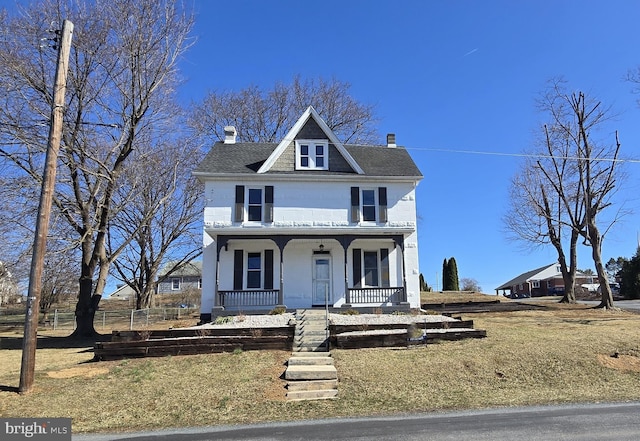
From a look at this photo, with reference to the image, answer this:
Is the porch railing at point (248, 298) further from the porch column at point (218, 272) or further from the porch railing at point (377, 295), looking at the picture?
the porch railing at point (377, 295)

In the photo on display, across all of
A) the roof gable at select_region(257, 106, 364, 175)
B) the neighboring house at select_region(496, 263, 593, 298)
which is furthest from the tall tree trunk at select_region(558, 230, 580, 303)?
the neighboring house at select_region(496, 263, 593, 298)

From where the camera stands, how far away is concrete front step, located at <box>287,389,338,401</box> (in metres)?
9.01


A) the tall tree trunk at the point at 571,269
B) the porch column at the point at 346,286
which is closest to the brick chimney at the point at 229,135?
the porch column at the point at 346,286

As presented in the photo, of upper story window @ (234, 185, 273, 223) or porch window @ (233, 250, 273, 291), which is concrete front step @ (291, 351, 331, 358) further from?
upper story window @ (234, 185, 273, 223)

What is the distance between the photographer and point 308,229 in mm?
18641

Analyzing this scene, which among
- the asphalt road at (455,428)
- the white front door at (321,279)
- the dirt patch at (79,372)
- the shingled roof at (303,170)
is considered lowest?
the asphalt road at (455,428)

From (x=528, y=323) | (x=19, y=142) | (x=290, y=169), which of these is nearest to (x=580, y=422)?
(x=528, y=323)

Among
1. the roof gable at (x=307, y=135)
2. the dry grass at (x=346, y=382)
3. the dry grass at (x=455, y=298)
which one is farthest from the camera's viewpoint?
the dry grass at (x=455, y=298)

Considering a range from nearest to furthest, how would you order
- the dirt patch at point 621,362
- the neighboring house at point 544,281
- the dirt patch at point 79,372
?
the dirt patch at point 621,362
the dirt patch at point 79,372
the neighboring house at point 544,281

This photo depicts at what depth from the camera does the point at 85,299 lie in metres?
20.1

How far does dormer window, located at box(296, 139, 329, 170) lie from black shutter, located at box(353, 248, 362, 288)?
4.16 meters

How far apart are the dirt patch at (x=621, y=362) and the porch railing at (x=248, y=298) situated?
11754 millimetres

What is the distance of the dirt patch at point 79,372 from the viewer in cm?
1067

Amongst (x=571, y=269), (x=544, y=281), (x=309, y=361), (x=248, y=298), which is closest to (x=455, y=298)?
(x=571, y=269)
